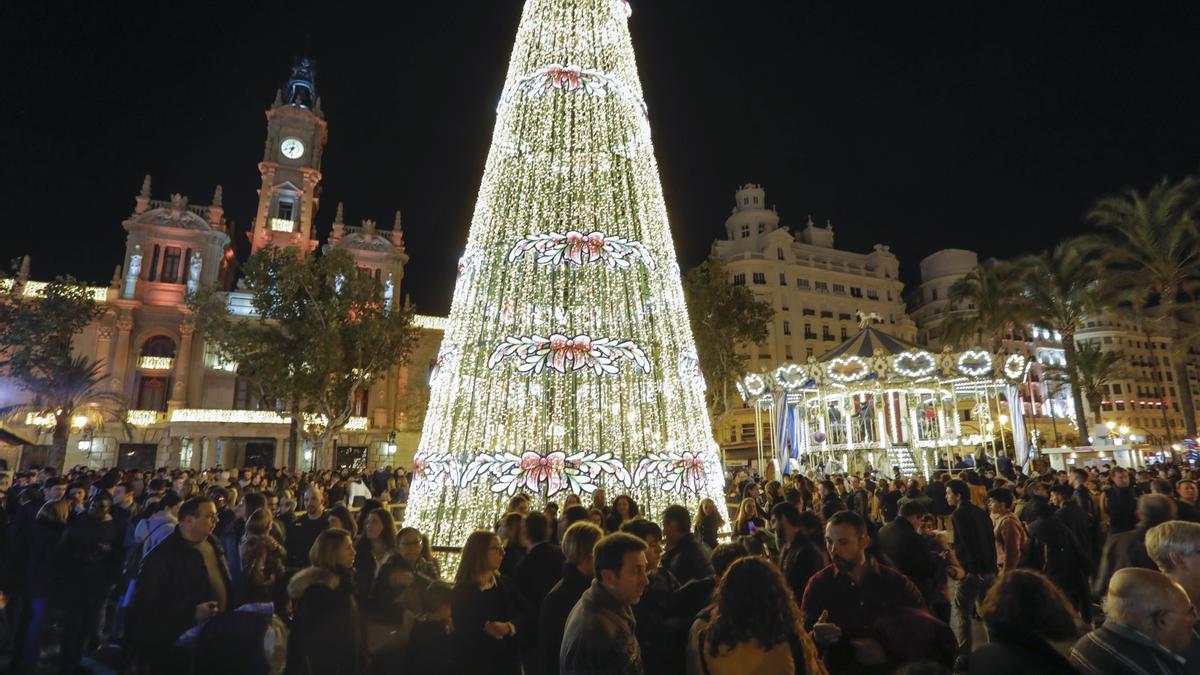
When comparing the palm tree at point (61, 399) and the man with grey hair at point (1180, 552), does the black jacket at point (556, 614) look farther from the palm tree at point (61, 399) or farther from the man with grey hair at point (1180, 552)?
the palm tree at point (61, 399)

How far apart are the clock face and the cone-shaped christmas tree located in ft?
117

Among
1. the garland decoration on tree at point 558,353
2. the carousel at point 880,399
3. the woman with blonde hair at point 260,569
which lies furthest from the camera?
the carousel at point 880,399

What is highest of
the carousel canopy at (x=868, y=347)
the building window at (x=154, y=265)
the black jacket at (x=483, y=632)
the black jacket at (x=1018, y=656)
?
the building window at (x=154, y=265)

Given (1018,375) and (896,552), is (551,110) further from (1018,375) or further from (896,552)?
(1018,375)

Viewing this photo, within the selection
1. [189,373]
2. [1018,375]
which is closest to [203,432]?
[189,373]

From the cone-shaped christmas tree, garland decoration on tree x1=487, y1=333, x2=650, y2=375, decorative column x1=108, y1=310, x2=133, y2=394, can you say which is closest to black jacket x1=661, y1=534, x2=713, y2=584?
the cone-shaped christmas tree

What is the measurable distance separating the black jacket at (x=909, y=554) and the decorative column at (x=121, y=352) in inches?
1515

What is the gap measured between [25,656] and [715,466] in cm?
745

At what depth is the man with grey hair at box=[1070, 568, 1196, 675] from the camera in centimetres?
232

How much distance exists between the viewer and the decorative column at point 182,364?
3400 cm

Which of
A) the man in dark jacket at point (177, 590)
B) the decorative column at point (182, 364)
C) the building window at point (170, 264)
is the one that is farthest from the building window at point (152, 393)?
the man in dark jacket at point (177, 590)

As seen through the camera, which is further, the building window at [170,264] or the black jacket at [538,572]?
the building window at [170,264]

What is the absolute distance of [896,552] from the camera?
16.3ft

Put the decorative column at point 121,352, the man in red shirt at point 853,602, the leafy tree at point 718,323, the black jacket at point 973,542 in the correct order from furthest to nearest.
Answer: the decorative column at point 121,352 → the leafy tree at point 718,323 → the black jacket at point 973,542 → the man in red shirt at point 853,602
